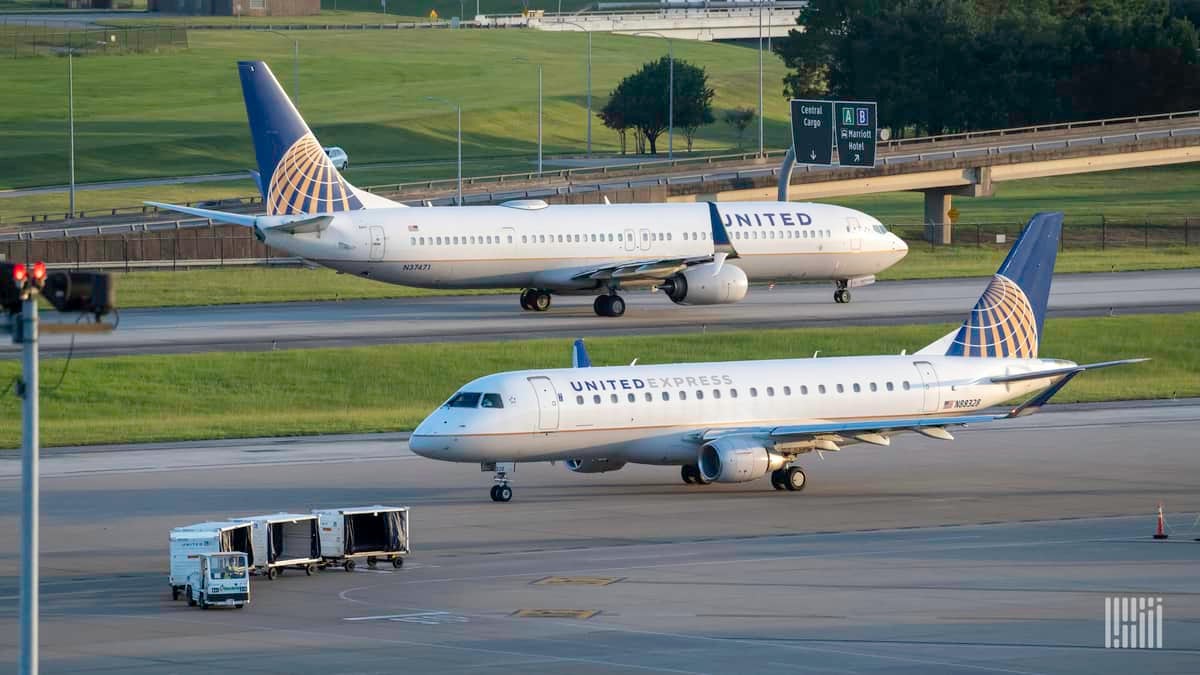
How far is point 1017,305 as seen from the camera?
57781 mm

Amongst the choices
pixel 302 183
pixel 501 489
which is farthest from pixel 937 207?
pixel 501 489

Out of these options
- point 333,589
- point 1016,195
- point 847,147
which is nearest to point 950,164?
point 847,147

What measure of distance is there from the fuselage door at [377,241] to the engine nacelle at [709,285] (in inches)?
506

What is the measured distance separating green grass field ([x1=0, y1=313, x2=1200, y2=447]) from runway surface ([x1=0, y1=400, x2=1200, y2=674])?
4738mm

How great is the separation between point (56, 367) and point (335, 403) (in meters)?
10.3

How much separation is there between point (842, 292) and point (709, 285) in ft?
34.9

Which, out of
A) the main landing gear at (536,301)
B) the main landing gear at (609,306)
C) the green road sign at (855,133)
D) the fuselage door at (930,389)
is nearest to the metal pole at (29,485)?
the fuselage door at (930,389)

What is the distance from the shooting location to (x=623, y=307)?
88375 mm

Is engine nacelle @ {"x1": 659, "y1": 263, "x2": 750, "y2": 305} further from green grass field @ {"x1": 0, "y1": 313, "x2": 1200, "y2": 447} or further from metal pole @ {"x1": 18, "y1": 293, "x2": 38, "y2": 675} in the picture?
metal pole @ {"x1": 18, "y1": 293, "x2": 38, "y2": 675}

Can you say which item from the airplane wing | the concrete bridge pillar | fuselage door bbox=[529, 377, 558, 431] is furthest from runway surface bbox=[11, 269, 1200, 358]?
the concrete bridge pillar

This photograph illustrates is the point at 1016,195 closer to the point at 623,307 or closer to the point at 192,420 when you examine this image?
the point at 623,307

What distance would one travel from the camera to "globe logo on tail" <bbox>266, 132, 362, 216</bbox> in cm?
8362

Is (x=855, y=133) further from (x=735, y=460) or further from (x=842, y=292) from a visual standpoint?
(x=735, y=460)
